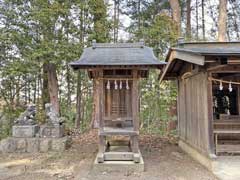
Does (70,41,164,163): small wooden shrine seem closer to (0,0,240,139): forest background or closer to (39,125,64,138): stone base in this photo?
(39,125,64,138): stone base

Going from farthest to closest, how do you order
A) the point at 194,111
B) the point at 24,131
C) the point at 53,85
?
the point at 53,85
the point at 24,131
the point at 194,111

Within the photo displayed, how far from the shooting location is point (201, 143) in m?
6.28

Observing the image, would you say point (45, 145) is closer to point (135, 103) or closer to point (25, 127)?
point (25, 127)

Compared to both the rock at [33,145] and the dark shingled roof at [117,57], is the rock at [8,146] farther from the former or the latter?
the dark shingled roof at [117,57]

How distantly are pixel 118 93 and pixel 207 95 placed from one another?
2047mm

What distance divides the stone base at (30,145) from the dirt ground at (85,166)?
1.14 ft

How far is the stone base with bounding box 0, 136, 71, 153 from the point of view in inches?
307

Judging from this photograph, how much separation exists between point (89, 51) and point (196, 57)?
290 centimetres

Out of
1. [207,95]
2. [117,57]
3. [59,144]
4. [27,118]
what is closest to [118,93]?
[117,57]

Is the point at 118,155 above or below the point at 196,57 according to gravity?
below

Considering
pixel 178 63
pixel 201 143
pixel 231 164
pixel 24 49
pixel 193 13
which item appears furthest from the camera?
pixel 193 13

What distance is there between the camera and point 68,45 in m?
10.6

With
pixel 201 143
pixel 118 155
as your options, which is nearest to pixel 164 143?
pixel 201 143

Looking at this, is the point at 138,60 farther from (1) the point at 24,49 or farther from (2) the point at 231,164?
(1) the point at 24,49
